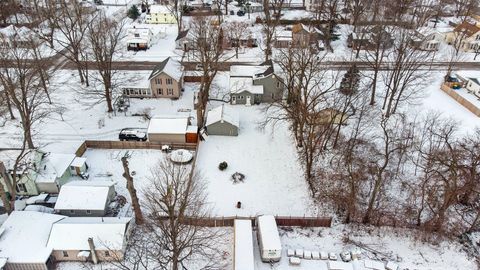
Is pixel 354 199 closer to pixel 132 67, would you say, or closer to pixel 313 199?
pixel 313 199

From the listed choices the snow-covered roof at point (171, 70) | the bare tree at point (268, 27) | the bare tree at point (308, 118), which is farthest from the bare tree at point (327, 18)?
the snow-covered roof at point (171, 70)

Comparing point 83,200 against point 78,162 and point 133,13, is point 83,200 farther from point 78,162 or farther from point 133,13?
point 133,13

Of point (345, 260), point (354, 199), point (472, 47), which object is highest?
point (472, 47)

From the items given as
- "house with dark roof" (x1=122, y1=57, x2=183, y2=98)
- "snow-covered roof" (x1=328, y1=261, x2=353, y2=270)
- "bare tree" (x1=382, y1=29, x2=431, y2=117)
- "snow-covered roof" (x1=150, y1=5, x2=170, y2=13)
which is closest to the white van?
"snow-covered roof" (x1=328, y1=261, x2=353, y2=270)

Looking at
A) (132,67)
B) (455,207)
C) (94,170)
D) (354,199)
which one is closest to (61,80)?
(132,67)

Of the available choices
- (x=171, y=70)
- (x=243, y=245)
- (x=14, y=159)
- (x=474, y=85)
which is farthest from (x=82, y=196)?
(x=474, y=85)

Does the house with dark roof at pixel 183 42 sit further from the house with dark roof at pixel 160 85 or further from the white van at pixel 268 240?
the white van at pixel 268 240
